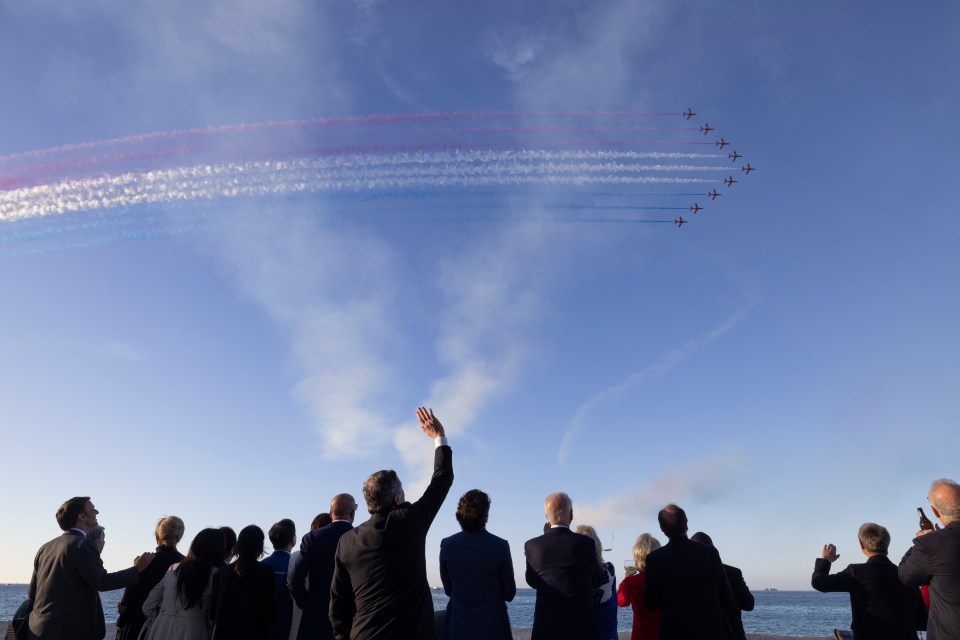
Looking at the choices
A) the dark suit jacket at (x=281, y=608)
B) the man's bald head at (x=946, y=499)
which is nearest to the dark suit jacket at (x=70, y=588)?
the dark suit jacket at (x=281, y=608)

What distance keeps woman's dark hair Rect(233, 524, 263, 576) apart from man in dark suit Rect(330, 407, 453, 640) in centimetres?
161

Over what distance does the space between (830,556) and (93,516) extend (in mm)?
7911

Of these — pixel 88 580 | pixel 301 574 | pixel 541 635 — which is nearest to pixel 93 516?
pixel 88 580

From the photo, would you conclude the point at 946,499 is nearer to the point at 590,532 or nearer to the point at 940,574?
the point at 940,574

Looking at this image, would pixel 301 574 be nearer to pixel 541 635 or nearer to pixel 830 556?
pixel 541 635

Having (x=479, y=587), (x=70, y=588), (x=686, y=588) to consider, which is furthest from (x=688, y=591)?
(x=70, y=588)

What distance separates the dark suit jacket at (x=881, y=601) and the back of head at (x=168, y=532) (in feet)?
21.6

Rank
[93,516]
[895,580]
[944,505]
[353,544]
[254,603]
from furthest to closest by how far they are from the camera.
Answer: [93,516]
[895,580]
[254,603]
[944,505]
[353,544]

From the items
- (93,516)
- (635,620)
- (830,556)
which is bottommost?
(635,620)

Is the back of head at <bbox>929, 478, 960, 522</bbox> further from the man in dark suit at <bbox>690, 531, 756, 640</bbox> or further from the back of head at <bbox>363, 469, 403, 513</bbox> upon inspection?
the back of head at <bbox>363, 469, 403, 513</bbox>

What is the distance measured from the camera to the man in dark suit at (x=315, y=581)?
5.36 metres

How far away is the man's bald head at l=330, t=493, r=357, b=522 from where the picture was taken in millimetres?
6074

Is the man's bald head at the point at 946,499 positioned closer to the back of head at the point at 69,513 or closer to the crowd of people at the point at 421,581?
the crowd of people at the point at 421,581

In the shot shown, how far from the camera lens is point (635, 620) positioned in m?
6.17
